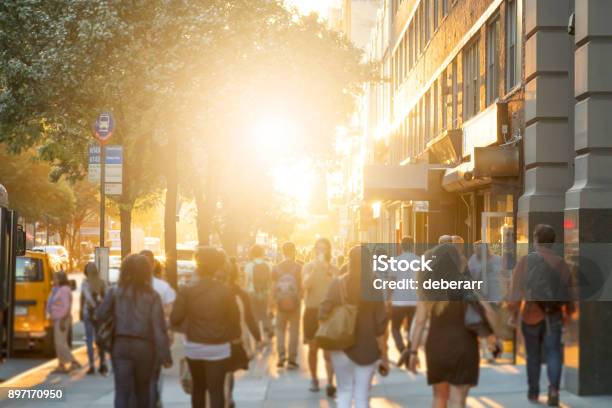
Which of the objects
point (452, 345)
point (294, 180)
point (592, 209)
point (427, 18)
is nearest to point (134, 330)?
point (452, 345)

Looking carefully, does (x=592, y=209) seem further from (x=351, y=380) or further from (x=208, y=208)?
(x=208, y=208)

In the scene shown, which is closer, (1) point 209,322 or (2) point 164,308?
(1) point 209,322

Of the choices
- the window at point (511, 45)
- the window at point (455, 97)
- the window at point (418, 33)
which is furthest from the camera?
the window at point (418, 33)

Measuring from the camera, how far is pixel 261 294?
15039 millimetres

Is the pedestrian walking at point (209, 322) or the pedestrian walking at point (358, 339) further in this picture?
the pedestrian walking at point (358, 339)

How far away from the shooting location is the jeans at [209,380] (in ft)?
29.7

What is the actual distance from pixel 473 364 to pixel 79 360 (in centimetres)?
843

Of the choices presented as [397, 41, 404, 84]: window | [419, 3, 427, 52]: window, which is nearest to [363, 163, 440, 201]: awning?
[419, 3, 427, 52]: window

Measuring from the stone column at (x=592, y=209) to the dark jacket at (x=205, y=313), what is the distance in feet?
16.1

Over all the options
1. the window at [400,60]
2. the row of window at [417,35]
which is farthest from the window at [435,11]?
the window at [400,60]

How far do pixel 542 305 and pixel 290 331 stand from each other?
179 inches

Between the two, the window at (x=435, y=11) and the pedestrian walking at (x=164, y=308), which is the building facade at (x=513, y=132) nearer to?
the window at (x=435, y=11)

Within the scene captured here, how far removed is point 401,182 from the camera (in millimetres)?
31188

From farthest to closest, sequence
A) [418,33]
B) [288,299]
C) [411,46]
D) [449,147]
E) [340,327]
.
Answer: [411,46], [418,33], [449,147], [288,299], [340,327]
